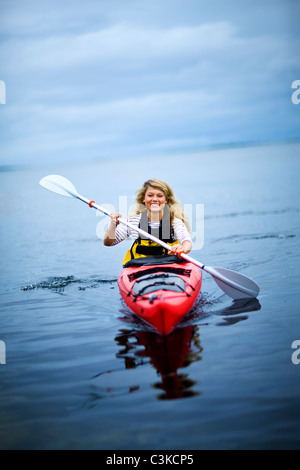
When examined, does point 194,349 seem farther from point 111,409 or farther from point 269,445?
point 269,445

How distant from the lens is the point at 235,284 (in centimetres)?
572

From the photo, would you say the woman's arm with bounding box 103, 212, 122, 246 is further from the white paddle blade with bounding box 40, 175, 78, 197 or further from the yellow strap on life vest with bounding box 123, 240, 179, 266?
the white paddle blade with bounding box 40, 175, 78, 197

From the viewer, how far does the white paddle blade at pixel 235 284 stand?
18.7 feet

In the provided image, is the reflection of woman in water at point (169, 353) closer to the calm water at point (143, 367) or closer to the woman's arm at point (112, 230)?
the calm water at point (143, 367)

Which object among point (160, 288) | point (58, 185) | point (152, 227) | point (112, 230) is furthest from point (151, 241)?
point (58, 185)

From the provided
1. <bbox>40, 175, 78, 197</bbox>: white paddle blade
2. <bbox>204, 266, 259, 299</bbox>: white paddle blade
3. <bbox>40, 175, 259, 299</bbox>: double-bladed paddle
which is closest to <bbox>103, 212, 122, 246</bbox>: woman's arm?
<bbox>40, 175, 259, 299</bbox>: double-bladed paddle

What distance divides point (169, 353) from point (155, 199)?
254cm

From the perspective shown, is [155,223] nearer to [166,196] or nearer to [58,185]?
[166,196]

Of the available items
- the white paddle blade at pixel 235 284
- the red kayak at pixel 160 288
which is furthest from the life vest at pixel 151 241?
the white paddle blade at pixel 235 284

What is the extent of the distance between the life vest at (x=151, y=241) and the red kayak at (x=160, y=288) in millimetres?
293

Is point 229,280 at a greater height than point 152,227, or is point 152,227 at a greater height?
point 152,227

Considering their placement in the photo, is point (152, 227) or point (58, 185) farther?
point (58, 185)

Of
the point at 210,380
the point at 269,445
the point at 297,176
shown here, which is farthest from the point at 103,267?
the point at 297,176

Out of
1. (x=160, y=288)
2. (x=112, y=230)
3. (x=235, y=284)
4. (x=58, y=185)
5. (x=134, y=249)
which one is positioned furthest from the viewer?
(x=58, y=185)
